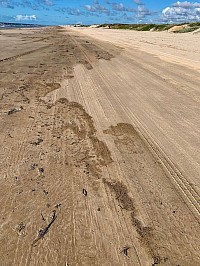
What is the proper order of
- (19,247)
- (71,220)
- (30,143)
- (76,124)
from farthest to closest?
1. (76,124)
2. (30,143)
3. (71,220)
4. (19,247)

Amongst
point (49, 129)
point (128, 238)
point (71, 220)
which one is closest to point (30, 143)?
point (49, 129)

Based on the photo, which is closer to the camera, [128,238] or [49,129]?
[128,238]

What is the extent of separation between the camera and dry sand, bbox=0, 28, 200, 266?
9.15 feet

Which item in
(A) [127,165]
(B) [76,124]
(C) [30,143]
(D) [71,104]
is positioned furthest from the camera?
(D) [71,104]

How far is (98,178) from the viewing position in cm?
392

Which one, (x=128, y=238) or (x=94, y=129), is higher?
(x=128, y=238)

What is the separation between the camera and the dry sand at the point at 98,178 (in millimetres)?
2789

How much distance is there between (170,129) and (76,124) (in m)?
1.77

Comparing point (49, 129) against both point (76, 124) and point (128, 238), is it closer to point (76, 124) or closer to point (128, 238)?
point (76, 124)

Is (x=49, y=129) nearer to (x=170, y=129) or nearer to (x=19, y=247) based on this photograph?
(x=170, y=129)

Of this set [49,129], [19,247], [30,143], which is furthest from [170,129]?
[19,247]

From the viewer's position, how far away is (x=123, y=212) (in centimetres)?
328

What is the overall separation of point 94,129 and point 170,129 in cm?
145

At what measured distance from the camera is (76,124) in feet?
18.8
